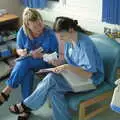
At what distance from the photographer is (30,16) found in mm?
2680

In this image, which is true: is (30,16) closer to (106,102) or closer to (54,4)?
(54,4)

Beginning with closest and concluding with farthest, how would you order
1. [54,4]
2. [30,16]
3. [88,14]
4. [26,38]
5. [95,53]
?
[95,53]
[30,16]
[26,38]
[88,14]
[54,4]

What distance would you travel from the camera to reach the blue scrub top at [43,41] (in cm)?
284

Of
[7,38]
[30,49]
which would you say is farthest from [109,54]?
[7,38]

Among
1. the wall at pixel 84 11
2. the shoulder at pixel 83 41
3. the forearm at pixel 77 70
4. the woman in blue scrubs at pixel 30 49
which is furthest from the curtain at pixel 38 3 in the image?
the forearm at pixel 77 70

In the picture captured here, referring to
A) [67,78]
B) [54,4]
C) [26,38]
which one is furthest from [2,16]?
[67,78]

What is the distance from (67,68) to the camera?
2393 millimetres

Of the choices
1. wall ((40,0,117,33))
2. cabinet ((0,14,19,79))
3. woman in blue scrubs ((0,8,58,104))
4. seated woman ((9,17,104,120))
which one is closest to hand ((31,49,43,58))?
woman in blue scrubs ((0,8,58,104))

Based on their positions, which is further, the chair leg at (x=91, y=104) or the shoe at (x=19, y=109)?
the shoe at (x=19, y=109)

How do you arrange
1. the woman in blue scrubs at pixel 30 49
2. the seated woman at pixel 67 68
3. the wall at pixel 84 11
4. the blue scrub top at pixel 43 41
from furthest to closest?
1. the wall at pixel 84 11
2. the blue scrub top at pixel 43 41
3. the woman in blue scrubs at pixel 30 49
4. the seated woman at pixel 67 68

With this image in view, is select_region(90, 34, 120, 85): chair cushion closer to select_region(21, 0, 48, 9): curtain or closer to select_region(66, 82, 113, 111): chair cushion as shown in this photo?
select_region(66, 82, 113, 111): chair cushion

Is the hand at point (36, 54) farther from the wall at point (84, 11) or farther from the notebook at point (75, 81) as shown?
the wall at point (84, 11)

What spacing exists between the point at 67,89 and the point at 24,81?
53 centimetres

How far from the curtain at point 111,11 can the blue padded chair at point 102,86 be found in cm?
19
